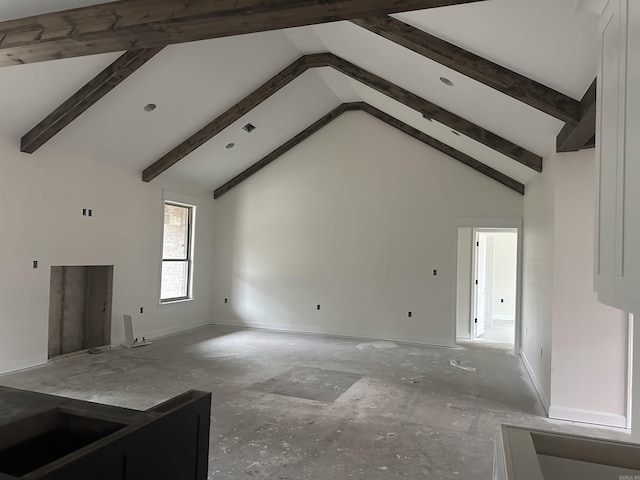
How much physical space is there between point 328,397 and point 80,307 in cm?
433

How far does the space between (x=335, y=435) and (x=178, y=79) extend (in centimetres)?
448

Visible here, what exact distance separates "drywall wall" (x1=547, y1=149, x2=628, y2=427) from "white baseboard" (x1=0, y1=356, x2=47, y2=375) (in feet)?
19.4

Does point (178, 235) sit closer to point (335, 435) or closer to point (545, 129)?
point (335, 435)

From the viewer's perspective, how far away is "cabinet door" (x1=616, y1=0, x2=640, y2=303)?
1.29 m

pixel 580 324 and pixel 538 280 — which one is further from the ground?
pixel 538 280

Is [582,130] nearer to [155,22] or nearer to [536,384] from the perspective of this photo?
[536,384]

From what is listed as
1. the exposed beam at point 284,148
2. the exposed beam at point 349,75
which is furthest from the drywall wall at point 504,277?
the exposed beam at point 349,75

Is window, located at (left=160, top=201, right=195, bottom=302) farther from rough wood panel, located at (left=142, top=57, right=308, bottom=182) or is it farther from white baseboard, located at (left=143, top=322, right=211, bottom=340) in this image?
rough wood panel, located at (left=142, top=57, right=308, bottom=182)

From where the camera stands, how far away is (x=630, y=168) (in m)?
1.36

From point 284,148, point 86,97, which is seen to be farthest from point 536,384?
point 86,97

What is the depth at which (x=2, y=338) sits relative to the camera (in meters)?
5.11

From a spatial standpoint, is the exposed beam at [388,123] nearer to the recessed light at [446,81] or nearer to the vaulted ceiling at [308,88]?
the vaulted ceiling at [308,88]

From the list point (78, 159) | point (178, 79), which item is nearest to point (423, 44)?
point (178, 79)

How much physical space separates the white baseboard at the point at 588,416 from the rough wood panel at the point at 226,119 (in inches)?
202
